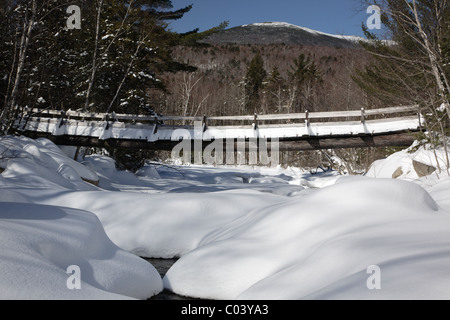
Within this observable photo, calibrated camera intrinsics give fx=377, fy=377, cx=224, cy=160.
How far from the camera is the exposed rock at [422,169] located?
9797 mm

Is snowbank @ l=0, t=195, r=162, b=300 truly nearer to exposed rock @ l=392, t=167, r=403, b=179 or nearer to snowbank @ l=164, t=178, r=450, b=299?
snowbank @ l=164, t=178, r=450, b=299

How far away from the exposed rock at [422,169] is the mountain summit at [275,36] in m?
104

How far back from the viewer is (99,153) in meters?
18.4

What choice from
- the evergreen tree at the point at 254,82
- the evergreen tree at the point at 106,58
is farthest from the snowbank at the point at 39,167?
the evergreen tree at the point at 254,82

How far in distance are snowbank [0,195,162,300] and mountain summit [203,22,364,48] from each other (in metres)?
110

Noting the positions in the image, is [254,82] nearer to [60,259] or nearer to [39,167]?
[39,167]

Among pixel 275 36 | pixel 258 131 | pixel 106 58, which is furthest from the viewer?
pixel 275 36

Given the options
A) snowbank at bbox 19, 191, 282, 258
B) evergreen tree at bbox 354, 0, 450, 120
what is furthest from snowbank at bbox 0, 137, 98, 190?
evergreen tree at bbox 354, 0, 450, 120

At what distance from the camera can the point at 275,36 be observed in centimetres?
12431

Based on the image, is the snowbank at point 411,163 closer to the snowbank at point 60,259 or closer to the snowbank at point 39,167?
the snowbank at point 60,259

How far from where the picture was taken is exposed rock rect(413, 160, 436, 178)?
9797 millimetres

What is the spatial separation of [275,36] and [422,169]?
12199 cm

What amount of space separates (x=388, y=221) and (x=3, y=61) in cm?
1257

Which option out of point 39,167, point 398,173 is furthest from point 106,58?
point 398,173
